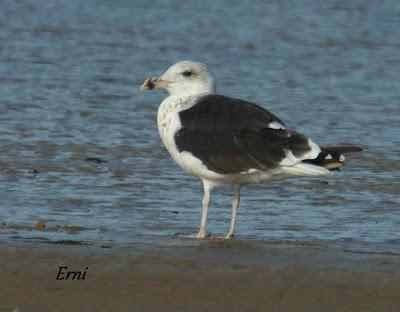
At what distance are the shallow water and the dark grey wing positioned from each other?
0.52 metres

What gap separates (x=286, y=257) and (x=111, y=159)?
3.79 meters

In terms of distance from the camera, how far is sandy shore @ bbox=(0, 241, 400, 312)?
6.10 meters

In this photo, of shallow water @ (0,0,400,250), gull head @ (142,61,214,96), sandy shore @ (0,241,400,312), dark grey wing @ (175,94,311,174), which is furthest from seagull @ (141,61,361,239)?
sandy shore @ (0,241,400,312)

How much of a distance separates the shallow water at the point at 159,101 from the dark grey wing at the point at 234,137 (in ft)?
1.70

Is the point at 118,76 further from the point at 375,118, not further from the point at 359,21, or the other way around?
the point at 359,21

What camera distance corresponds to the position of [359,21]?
20188mm

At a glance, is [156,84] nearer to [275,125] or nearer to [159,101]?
[275,125]

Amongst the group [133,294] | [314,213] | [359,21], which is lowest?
[359,21]

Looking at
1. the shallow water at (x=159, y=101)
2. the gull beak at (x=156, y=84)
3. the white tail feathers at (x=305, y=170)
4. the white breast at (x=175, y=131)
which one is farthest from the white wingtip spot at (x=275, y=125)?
the gull beak at (x=156, y=84)

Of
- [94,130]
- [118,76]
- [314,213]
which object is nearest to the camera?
[314,213]

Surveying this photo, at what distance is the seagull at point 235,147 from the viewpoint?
7.70 m

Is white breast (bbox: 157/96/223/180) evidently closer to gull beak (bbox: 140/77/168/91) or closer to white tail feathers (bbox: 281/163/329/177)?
gull beak (bbox: 140/77/168/91)

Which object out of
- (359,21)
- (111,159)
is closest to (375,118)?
(111,159)

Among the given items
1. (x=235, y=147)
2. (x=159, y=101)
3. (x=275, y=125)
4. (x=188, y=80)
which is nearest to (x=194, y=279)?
(x=235, y=147)
